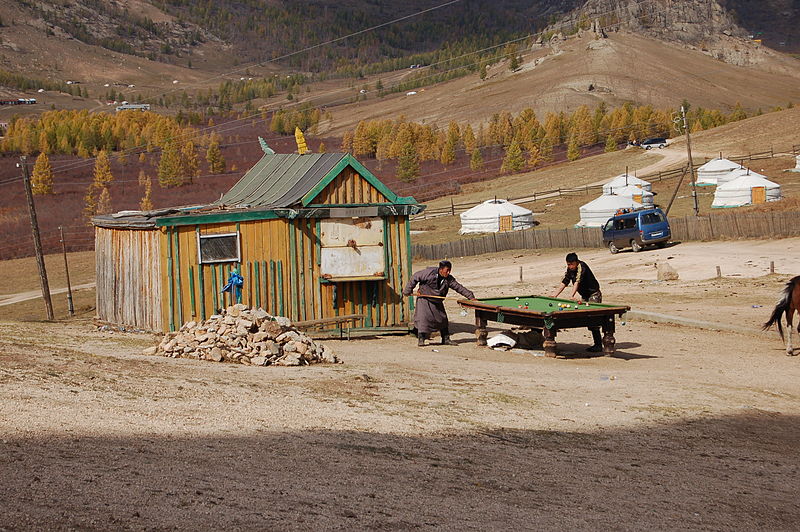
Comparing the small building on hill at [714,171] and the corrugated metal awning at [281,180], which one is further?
the small building on hill at [714,171]

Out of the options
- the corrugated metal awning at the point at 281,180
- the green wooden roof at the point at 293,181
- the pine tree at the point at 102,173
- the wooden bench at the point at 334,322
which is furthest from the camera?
the pine tree at the point at 102,173

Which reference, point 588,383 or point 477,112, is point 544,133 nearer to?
point 477,112

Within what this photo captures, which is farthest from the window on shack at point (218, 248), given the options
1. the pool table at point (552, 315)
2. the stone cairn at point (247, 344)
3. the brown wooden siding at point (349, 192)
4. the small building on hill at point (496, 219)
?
the small building on hill at point (496, 219)

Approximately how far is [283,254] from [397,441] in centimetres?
1173

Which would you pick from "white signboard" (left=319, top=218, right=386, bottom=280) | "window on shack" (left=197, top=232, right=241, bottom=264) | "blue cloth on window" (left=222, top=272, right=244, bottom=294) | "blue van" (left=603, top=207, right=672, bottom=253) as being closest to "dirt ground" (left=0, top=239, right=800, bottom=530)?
"blue cloth on window" (left=222, top=272, right=244, bottom=294)

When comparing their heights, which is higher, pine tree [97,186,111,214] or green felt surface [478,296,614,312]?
pine tree [97,186,111,214]

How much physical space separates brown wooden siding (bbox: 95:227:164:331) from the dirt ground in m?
2.53

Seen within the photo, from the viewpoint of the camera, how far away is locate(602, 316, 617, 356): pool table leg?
729 inches

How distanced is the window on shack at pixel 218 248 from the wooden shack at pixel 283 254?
21 millimetres

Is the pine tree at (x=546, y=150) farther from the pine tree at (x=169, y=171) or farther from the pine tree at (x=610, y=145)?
the pine tree at (x=169, y=171)

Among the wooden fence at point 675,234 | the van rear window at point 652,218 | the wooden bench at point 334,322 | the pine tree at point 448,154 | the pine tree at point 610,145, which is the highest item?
the pine tree at point 448,154

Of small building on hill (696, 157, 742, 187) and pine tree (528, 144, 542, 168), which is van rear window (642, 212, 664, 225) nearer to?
small building on hill (696, 157, 742, 187)

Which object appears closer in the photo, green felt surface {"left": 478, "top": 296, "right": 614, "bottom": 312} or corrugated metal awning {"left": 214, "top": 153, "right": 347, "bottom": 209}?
green felt surface {"left": 478, "top": 296, "right": 614, "bottom": 312}

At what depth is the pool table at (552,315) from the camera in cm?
1817
